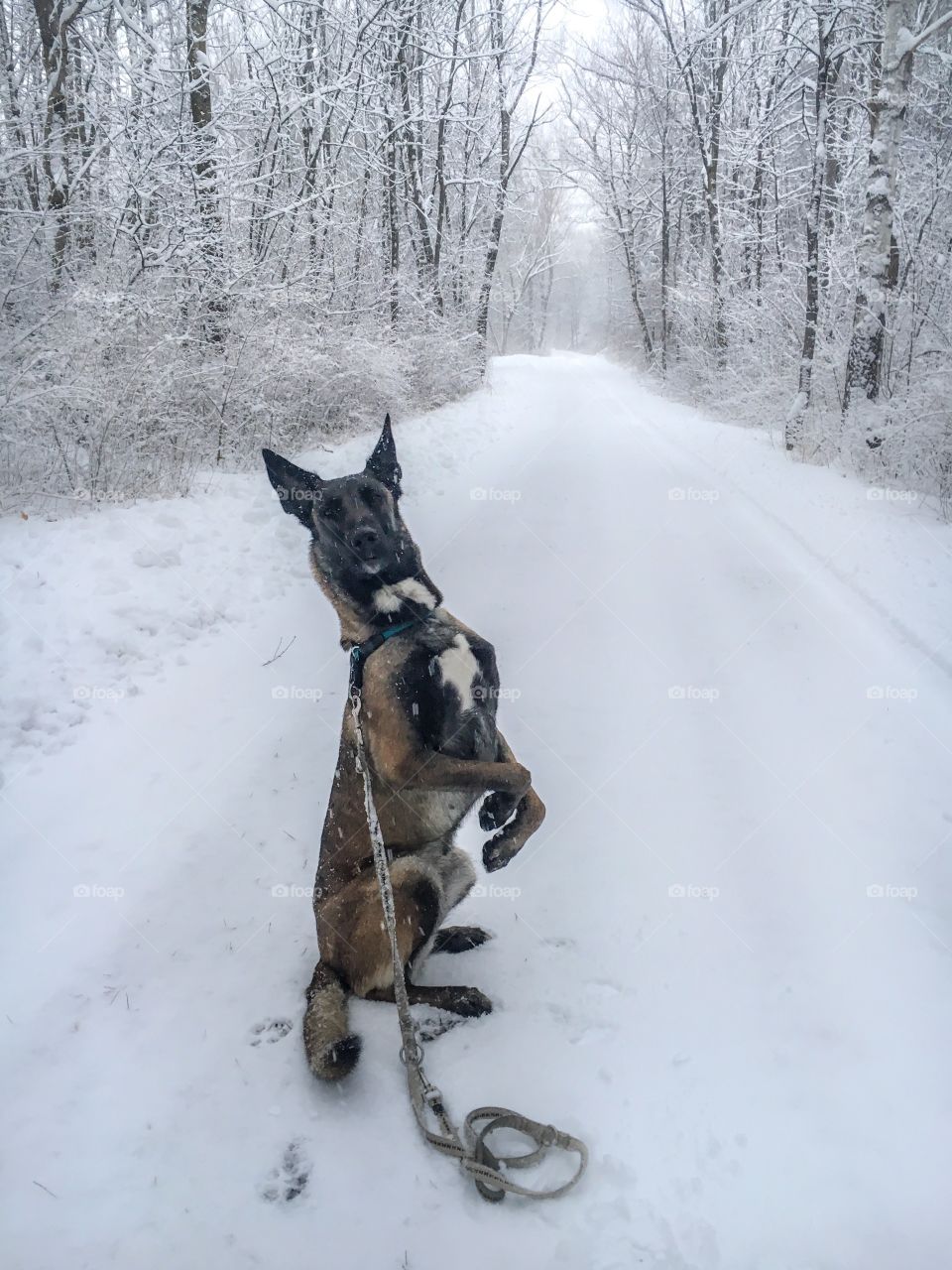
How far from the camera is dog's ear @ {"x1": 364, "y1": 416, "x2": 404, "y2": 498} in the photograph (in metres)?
3.17

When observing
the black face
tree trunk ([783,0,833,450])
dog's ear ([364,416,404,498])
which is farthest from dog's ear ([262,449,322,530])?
tree trunk ([783,0,833,450])

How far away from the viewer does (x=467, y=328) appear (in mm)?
17234

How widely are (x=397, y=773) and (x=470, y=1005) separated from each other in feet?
2.96

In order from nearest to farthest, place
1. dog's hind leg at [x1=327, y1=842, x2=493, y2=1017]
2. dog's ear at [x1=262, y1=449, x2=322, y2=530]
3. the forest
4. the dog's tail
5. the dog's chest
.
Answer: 1. the dog's tail
2. dog's hind leg at [x1=327, y1=842, x2=493, y2=1017]
3. the dog's chest
4. dog's ear at [x1=262, y1=449, x2=322, y2=530]
5. the forest

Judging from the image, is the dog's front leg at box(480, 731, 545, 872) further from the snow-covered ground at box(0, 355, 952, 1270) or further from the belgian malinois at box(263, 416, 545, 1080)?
the snow-covered ground at box(0, 355, 952, 1270)

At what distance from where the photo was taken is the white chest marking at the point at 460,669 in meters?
A: 2.62

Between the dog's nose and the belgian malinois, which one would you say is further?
the dog's nose

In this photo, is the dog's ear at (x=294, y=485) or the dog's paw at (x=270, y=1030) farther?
the dog's ear at (x=294, y=485)

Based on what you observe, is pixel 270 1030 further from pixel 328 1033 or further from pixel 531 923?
pixel 531 923

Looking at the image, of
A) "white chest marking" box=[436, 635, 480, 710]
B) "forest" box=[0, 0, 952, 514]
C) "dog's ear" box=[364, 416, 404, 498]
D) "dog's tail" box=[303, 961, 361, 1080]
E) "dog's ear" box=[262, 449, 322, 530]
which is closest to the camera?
"dog's tail" box=[303, 961, 361, 1080]

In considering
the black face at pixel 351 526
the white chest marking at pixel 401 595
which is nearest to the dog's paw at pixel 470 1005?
the white chest marking at pixel 401 595

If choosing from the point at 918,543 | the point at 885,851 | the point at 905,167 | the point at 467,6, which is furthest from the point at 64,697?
the point at 467,6

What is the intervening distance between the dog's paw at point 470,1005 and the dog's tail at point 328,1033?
0.42 m

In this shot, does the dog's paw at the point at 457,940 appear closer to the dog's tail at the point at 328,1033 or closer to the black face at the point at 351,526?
the dog's tail at the point at 328,1033
